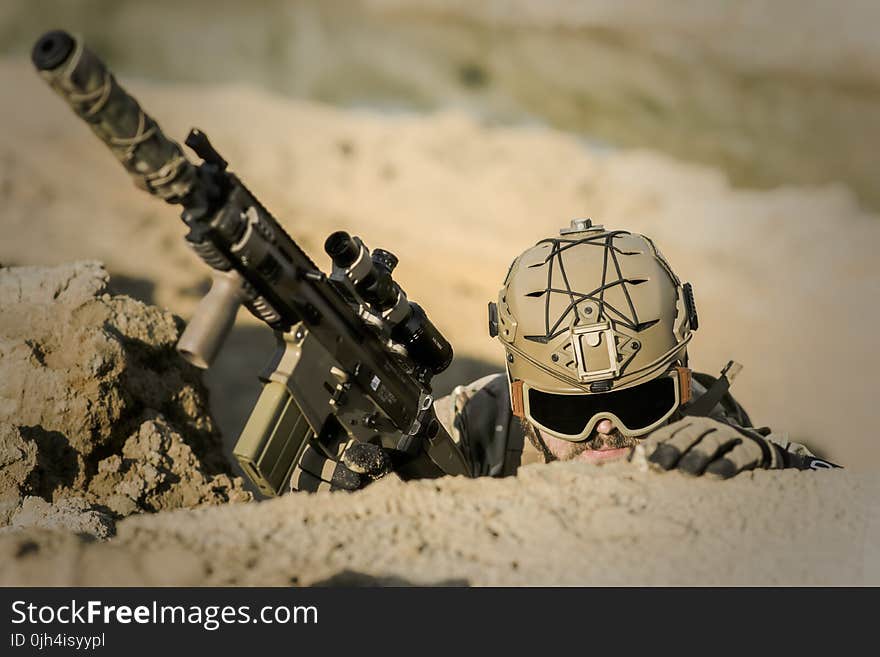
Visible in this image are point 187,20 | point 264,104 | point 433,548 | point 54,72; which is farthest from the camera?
point 187,20

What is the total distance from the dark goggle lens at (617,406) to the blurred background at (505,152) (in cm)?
351

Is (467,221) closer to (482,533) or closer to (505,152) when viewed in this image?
(505,152)

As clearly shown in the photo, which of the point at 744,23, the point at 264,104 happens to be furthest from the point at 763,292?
the point at 264,104

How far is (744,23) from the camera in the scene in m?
11.8

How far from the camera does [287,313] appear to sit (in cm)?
341

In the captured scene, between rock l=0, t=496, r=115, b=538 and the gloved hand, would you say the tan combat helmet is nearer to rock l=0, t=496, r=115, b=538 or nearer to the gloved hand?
the gloved hand

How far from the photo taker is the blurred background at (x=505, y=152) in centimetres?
834

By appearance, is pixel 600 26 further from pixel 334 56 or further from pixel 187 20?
pixel 187 20

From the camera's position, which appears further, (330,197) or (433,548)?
(330,197)

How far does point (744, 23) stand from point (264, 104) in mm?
6049

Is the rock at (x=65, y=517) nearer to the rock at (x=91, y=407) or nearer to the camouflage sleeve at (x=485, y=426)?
the rock at (x=91, y=407)

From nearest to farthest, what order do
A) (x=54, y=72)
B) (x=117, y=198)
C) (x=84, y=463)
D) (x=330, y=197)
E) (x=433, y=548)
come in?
(x=54, y=72)
(x=433, y=548)
(x=84, y=463)
(x=117, y=198)
(x=330, y=197)

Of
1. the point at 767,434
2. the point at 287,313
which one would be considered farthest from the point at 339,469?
the point at 767,434

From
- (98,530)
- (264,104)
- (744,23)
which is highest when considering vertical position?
(744,23)
